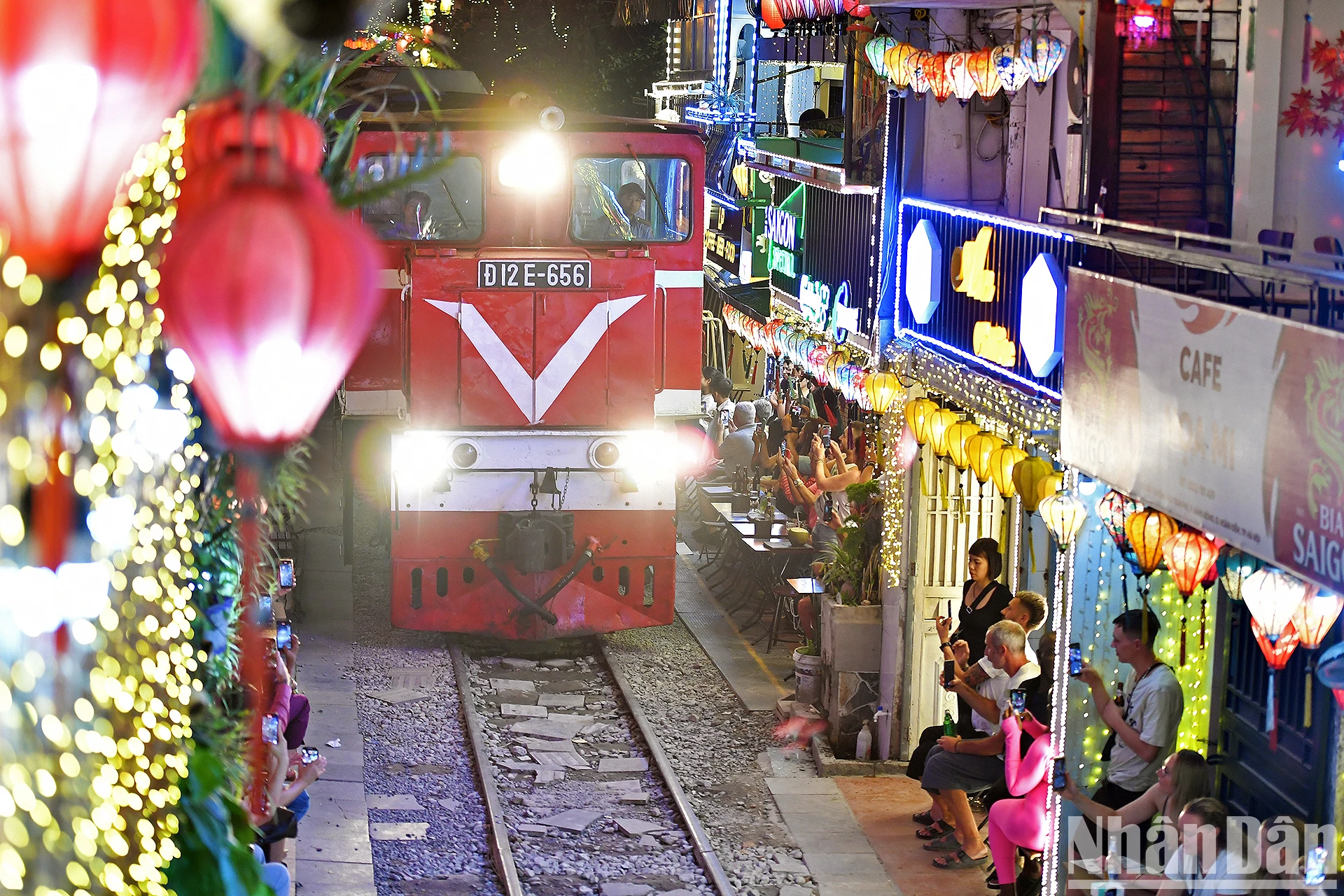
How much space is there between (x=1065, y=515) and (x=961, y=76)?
3.41m

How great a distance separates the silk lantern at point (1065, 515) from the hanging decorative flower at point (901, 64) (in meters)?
3.94

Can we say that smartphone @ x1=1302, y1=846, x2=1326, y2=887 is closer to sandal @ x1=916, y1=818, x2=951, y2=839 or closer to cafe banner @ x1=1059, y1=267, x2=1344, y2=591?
cafe banner @ x1=1059, y1=267, x2=1344, y2=591

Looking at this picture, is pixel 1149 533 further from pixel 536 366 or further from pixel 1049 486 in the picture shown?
pixel 536 366

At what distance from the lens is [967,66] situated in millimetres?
10406

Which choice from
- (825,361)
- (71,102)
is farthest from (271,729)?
(825,361)

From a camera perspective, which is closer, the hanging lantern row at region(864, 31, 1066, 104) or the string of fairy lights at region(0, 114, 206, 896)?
the string of fairy lights at region(0, 114, 206, 896)

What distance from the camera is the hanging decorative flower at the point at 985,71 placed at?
1012 cm

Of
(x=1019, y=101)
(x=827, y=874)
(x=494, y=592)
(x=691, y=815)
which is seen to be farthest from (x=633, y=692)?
(x=1019, y=101)

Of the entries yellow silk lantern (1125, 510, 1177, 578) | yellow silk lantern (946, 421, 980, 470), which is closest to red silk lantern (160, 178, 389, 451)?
yellow silk lantern (1125, 510, 1177, 578)

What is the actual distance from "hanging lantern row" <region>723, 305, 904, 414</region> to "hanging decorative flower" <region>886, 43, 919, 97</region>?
212 centimetres

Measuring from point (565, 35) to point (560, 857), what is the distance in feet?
102

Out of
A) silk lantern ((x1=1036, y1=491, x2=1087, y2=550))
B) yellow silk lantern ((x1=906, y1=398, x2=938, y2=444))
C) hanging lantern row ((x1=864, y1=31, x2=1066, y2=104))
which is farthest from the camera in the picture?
yellow silk lantern ((x1=906, y1=398, x2=938, y2=444))

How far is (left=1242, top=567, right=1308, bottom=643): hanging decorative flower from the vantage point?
22.4ft

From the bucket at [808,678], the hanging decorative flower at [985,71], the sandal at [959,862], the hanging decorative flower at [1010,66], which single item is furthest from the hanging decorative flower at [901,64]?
the sandal at [959,862]
